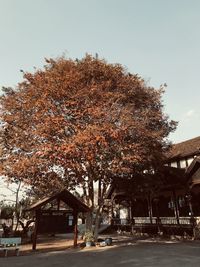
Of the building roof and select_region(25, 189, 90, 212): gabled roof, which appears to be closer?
select_region(25, 189, 90, 212): gabled roof

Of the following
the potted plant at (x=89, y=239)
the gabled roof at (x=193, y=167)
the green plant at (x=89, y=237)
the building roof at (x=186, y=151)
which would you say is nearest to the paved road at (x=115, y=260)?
the potted plant at (x=89, y=239)

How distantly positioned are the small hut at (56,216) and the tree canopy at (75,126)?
1258 millimetres

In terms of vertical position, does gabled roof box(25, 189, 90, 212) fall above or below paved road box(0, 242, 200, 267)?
above

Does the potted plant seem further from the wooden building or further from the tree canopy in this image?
the wooden building

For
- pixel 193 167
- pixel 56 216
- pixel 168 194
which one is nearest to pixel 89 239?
pixel 56 216

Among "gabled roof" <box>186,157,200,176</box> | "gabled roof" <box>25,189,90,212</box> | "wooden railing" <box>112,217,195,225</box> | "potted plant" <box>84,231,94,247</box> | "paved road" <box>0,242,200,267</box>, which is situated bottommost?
"paved road" <box>0,242,200,267</box>

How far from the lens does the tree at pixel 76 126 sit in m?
18.4

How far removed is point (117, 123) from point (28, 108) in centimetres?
666

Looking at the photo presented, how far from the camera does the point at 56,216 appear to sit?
66.9 ft

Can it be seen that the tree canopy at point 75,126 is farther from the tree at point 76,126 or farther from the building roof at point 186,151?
the building roof at point 186,151

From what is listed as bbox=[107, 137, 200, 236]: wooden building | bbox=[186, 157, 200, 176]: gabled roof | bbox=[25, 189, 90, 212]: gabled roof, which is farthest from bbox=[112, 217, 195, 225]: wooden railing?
bbox=[25, 189, 90, 212]: gabled roof

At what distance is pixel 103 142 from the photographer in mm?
17656

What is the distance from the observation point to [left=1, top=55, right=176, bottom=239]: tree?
18.4 metres

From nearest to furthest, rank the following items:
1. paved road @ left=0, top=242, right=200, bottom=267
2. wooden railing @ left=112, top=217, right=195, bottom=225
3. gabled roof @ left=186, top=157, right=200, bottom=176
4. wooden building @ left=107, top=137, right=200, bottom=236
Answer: paved road @ left=0, top=242, right=200, bottom=267, gabled roof @ left=186, top=157, right=200, bottom=176, wooden building @ left=107, top=137, right=200, bottom=236, wooden railing @ left=112, top=217, right=195, bottom=225
